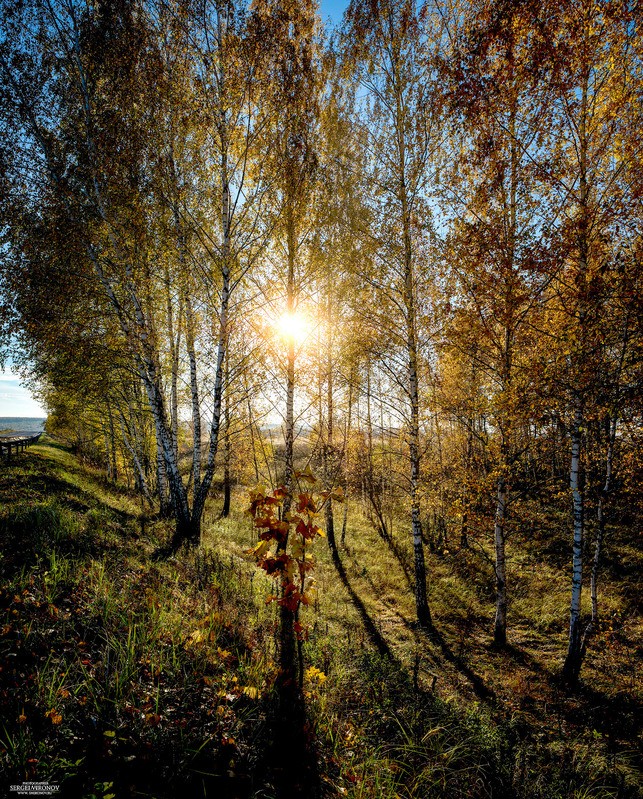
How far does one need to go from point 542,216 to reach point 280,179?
5.48 metres

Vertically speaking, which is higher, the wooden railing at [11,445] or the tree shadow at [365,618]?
the wooden railing at [11,445]

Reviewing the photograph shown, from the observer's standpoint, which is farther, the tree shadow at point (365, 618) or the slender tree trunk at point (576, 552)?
the tree shadow at point (365, 618)

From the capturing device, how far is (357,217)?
8.06 meters

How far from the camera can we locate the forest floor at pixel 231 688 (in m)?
2.38

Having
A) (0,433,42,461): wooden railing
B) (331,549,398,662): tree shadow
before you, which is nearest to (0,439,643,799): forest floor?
(331,549,398,662): tree shadow

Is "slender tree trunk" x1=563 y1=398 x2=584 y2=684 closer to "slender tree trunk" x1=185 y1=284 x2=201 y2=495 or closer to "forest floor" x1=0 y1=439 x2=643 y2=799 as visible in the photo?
"forest floor" x1=0 y1=439 x2=643 y2=799

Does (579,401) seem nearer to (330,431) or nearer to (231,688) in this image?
(231,688)

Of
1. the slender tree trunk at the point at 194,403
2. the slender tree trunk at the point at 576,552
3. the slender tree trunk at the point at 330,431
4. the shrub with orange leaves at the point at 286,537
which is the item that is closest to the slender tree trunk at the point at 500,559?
the slender tree trunk at the point at 576,552

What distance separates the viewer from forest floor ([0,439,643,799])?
238cm

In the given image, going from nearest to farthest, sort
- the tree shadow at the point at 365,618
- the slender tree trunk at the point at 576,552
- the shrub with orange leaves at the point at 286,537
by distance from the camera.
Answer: the shrub with orange leaves at the point at 286,537, the slender tree trunk at the point at 576,552, the tree shadow at the point at 365,618

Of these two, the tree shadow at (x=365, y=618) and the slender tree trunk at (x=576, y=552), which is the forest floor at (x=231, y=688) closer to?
the tree shadow at (x=365, y=618)

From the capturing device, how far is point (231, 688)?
3287mm

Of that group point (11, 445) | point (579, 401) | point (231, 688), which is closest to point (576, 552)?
point (579, 401)

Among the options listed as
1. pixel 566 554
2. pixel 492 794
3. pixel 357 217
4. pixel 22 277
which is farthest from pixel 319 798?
pixel 566 554
